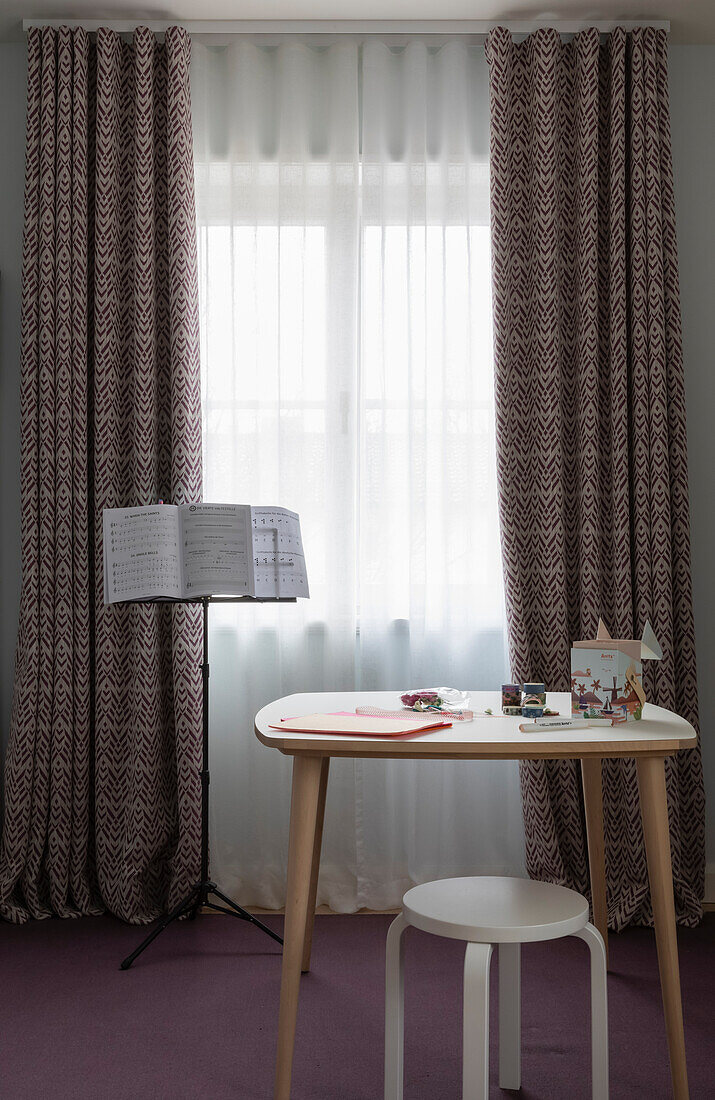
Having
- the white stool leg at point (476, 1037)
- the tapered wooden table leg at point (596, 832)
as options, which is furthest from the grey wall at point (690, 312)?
the white stool leg at point (476, 1037)

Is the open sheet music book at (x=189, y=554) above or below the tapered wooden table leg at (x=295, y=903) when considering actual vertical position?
above

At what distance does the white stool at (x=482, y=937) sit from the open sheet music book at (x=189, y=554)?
100 centimetres

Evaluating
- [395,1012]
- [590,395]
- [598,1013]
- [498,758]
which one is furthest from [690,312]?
[395,1012]

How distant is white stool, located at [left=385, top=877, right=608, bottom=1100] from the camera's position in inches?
56.5

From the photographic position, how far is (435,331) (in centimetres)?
293

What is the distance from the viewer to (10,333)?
2980mm

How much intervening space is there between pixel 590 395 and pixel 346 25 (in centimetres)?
144

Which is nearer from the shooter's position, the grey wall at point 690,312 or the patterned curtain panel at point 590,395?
the patterned curtain panel at point 590,395

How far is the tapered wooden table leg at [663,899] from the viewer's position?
1688 mm

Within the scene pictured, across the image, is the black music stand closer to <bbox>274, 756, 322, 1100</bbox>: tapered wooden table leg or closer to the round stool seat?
<bbox>274, 756, 322, 1100</bbox>: tapered wooden table leg

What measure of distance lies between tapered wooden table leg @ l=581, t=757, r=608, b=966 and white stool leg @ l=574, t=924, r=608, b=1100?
0.64 metres

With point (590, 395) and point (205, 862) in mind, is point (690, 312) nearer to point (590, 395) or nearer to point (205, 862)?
point (590, 395)

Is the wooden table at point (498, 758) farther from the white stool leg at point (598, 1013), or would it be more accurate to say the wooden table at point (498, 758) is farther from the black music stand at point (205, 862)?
the black music stand at point (205, 862)

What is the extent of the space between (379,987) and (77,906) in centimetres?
106
